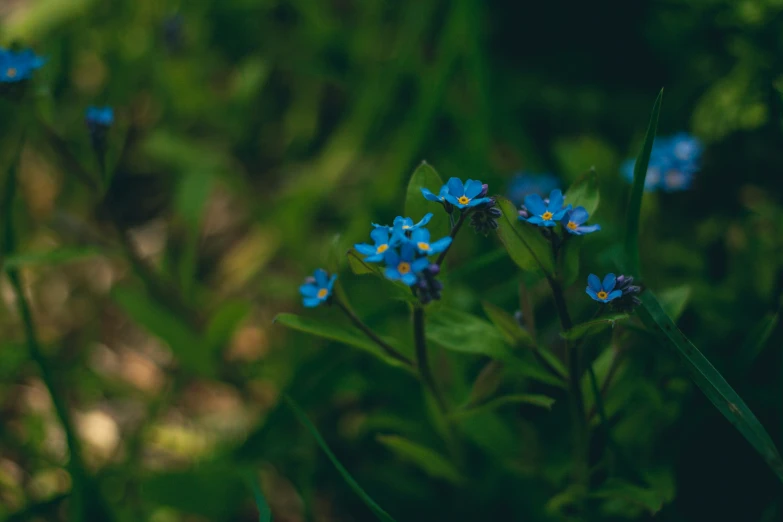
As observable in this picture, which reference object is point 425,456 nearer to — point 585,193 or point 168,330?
point 585,193

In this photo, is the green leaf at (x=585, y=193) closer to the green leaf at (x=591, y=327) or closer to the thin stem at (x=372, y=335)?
the green leaf at (x=591, y=327)

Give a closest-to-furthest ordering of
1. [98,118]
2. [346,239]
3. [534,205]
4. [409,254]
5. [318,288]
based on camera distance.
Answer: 1. [409,254]
2. [534,205]
3. [318,288]
4. [98,118]
5. [346,239]

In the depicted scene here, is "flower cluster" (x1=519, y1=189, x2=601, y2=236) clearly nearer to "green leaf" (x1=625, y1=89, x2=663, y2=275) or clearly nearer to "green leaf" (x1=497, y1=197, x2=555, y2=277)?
"green leaf" (x1=497, y1=197, x2=555, y2=277)

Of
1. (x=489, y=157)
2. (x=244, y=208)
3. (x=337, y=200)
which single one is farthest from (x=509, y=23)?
(x=244, y=208)

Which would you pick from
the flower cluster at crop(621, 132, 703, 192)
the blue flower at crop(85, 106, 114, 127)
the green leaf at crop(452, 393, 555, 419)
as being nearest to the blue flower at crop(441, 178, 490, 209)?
the green leaf at crop(452, 393, 555, 419)

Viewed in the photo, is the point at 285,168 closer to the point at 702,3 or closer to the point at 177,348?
the point at 177,348

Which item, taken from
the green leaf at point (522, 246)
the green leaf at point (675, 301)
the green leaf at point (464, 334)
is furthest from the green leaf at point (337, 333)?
the green leaf at point (675, 301)

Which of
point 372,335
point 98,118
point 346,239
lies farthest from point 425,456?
point 98,118

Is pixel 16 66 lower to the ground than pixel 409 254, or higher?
higher
